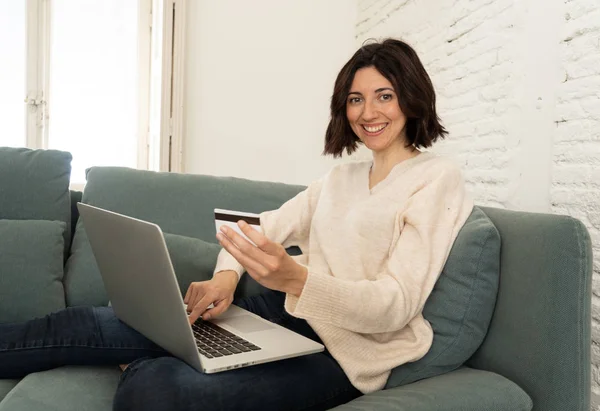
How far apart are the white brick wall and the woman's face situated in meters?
0.76

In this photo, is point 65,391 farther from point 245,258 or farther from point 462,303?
point 462,303

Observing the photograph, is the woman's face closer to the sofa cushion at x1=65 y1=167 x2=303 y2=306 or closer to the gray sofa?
the gray sofa

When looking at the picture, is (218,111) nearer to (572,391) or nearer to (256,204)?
(256,204)

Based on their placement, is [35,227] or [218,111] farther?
[218,111]

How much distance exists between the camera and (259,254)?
0.90 meters

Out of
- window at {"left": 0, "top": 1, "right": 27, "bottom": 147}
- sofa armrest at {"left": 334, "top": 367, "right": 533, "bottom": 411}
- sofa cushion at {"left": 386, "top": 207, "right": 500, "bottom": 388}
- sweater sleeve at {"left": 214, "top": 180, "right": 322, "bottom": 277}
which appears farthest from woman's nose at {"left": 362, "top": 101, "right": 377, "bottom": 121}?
window at {"left": 0, "top": 1, "right": 27, "bottom": 147}

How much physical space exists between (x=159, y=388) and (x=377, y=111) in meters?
0.76

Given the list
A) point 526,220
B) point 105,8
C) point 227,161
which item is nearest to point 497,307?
point 526,220

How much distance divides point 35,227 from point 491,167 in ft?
5.54

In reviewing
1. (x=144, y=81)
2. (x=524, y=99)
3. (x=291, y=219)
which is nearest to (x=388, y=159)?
(x=291, y=219)

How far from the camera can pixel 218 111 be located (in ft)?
11.6

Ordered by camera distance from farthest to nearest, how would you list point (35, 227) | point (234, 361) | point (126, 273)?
1. point (35, 227)
2. point (126, 273)
3. point (234, 361)

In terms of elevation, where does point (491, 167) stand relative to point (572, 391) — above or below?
above

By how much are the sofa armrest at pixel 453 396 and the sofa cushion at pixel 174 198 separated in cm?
81
